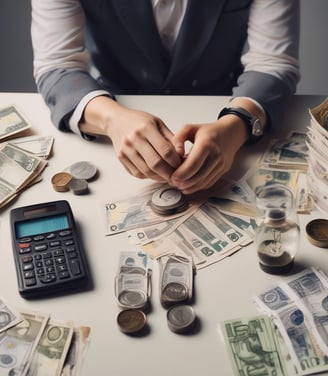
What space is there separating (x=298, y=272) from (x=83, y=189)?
0.40m

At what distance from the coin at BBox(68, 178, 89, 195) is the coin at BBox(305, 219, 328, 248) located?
0.39 meters

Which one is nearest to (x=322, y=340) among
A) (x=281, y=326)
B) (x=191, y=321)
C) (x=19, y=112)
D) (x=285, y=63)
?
(x=281, y=326)

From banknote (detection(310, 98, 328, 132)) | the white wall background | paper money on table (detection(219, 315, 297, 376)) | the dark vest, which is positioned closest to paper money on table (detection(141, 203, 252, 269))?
paper money on table (detection(219, 315, 297, 376))

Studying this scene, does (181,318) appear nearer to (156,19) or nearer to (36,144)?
(36,144)

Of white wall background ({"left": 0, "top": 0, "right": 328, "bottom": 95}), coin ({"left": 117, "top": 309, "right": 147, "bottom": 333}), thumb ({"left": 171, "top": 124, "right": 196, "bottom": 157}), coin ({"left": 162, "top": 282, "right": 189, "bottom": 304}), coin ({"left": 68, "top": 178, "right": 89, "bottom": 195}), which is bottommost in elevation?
white wall background ({"left": 0, "top": 0, "right": 328, "bottom": 95})

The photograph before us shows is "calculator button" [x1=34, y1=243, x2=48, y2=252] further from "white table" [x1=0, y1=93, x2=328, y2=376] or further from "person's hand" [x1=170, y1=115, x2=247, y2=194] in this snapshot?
"person's hand" [x1=170, y1=115, x2=247, y2=194]

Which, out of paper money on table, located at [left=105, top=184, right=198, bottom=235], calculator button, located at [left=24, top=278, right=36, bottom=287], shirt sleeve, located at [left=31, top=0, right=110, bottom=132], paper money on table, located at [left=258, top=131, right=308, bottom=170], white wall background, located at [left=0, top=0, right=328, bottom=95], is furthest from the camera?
white wall background, located at [left=0, top=0, right=328, bottom=95]

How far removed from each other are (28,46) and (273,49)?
3.66 feet

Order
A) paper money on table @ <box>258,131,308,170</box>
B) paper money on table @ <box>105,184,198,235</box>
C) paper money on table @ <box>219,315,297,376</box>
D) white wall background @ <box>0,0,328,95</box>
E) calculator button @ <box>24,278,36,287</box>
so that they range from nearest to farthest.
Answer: paper money on table @ <box>219,315,297,376</box> < calculator button @ <box>24,278,36,287</box> < paper money on table @ <box>105,184,198,235</box> < paper money on table @ <box>258,131,308,170</box> < white wall background @ <box>0,0,328,95</box>

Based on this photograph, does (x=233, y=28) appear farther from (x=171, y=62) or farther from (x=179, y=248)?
(x=179, y=248)

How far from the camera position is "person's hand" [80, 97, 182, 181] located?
1.02 m

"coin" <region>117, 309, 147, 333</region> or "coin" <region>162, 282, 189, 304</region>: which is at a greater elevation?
"coin" <region>117, 309, 147, 333</region>

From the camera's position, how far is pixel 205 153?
1025 mm

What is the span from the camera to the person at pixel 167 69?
105cm
